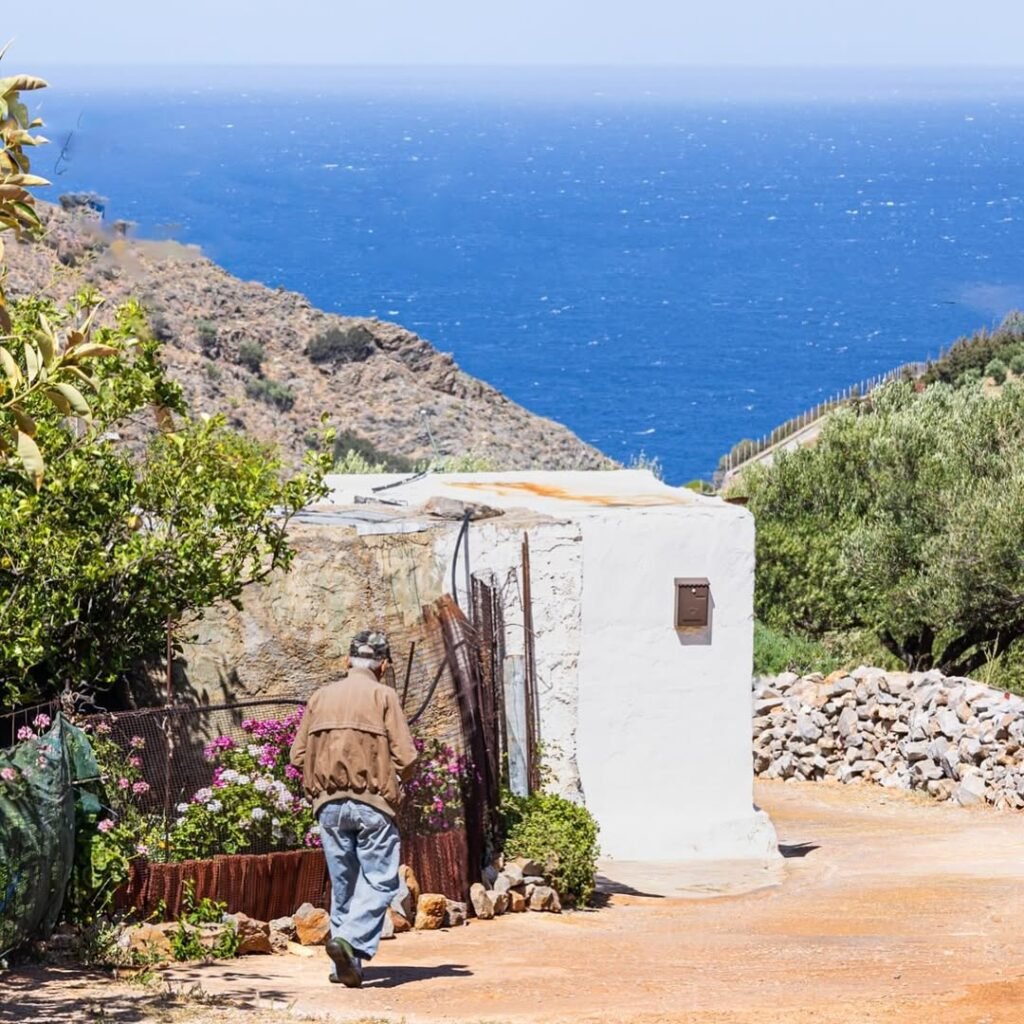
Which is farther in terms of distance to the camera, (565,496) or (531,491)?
(531,491)

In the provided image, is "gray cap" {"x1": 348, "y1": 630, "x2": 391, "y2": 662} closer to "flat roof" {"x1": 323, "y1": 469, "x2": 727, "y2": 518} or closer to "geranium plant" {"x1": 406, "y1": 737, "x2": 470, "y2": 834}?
"geranium plant" {"x1": 406, "y1": 737, "x2": 470, "y2": 834}

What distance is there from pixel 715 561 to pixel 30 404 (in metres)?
5.76

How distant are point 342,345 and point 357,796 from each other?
58.4 m

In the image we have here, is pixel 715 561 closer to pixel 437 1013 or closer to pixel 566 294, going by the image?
pixel 437 1013

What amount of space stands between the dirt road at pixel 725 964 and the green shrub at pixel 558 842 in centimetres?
28

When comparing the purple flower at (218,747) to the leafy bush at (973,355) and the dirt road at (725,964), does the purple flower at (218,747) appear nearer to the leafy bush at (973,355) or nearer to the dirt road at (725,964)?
the dirt road at (725,964)

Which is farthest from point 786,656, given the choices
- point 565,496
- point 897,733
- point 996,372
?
point 996,372

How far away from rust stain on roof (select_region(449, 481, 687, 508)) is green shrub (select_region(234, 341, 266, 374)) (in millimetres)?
46012

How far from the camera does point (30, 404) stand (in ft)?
36.6

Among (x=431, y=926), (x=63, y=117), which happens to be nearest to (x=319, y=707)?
(x=431, y=926)

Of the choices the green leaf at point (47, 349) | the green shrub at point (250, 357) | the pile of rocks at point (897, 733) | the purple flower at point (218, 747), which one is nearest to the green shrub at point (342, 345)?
the green shrub at point (250, 357)

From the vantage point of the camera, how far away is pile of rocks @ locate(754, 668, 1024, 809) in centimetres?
1986

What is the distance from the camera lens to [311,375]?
64.8 meters

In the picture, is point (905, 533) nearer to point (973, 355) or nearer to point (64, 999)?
point (64, 999)
